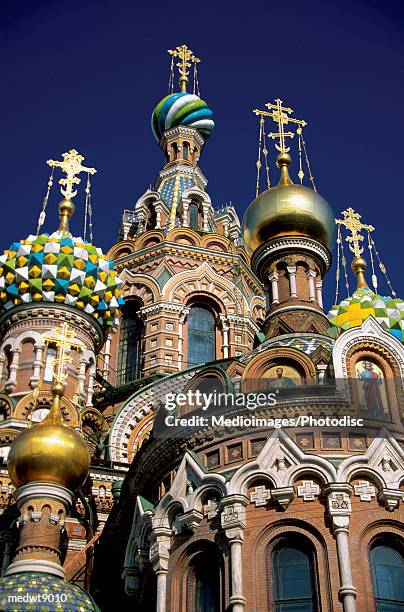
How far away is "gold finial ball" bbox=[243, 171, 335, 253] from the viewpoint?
53.1 feet

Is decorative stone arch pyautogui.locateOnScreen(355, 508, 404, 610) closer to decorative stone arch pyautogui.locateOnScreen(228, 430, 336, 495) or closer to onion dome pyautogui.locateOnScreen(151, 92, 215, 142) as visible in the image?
decorative stone arch pyautogui.locateOnScreen(228, 430, 336, 495)

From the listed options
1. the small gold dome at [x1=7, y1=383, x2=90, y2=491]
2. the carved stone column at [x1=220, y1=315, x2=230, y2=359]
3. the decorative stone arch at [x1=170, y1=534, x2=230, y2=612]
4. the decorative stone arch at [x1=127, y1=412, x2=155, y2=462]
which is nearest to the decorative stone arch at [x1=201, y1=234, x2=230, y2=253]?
the carved stone column at [x1=220, y1=315, x2=230, y2=359]

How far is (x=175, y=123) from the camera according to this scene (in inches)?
1027

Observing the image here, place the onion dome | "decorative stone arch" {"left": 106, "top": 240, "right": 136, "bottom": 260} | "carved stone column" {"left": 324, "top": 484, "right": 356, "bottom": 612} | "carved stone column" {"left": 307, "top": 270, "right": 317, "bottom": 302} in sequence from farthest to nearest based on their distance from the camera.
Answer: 1. the onion dome
2. "decorative stone arch" {"left": 106, "top": 240, "right": 136, "bottom": 260}
3. "carved stone column" {"left": 307, "top": 270, "right": 317, "bottom": 302}
4. "carved stone column" {"left": 324, "top": 484, "right": 356, "bottom": 612}

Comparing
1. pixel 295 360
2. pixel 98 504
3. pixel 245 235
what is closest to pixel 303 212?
pixel 245 235

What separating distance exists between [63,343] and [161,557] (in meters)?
4.77

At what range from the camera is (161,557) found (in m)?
11.0

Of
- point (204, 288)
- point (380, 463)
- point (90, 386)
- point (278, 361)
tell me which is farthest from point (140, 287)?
point (380, 463)

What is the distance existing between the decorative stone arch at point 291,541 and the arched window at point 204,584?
52 centimetres

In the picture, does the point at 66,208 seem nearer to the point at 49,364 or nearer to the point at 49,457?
the point at 49,364

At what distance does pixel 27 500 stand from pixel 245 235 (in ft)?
22.4

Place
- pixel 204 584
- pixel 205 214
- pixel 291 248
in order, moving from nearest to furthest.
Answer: pixel 204 584 → pixel 291 248 → pixel 205 214

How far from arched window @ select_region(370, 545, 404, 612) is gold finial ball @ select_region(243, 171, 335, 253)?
272 inches

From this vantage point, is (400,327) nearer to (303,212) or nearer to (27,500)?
(303,212)
